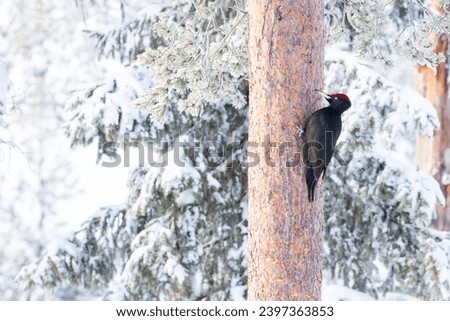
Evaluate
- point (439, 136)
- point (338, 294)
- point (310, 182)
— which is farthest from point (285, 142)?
point (439, 136)

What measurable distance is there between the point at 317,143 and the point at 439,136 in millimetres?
4695

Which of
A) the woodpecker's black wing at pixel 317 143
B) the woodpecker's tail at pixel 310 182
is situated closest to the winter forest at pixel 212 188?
the woodpecker's black wing at pixel 317 143

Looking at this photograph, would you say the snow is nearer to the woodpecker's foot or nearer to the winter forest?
the winter forest

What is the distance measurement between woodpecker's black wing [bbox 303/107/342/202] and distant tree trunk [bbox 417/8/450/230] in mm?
4479

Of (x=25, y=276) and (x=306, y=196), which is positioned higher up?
(x=306, y=196)

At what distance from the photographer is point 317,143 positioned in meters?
3.58

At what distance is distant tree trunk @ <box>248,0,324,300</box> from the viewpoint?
356cm

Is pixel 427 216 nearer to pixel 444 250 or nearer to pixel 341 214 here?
pixel 444 250

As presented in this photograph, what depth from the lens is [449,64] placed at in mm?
7566

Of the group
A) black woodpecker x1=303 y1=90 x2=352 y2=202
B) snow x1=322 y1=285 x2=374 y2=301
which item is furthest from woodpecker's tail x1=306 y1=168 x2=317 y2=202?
snow x1=322 y1=285 x2=374 y2=301

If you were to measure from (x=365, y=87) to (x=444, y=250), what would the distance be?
1.97 meters
